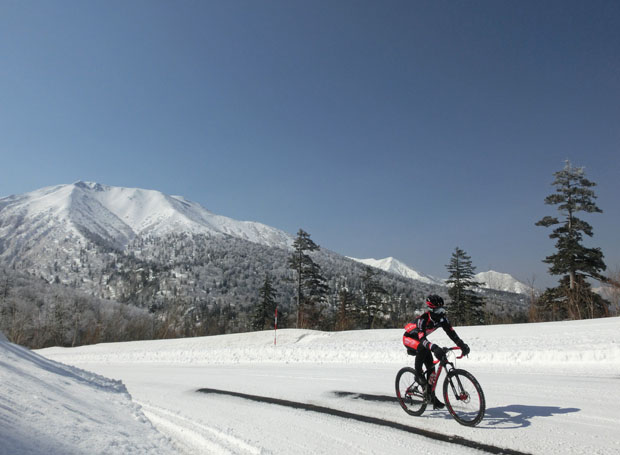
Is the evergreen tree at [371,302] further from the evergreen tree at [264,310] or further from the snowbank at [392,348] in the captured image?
the snowbank at [392,348]

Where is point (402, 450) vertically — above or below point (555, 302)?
below

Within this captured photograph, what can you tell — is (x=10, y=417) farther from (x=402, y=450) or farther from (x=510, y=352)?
(x=510, y=352)

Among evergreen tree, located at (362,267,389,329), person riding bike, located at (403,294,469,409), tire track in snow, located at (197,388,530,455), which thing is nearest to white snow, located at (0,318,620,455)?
tire track in snow, located at (197,388,530,455)

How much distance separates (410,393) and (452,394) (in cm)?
73

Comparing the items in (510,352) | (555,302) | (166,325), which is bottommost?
(166,325)

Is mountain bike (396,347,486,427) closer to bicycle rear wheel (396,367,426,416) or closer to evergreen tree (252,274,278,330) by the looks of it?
bicycle rear wheel (396,367,426,416)

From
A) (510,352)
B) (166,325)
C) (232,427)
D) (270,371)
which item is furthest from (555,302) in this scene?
(166,325)

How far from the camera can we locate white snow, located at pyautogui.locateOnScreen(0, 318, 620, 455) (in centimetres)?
426

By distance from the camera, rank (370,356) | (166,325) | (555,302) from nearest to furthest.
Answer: (370,356), (555,302), (166,325)

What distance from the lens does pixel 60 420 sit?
4.12 m

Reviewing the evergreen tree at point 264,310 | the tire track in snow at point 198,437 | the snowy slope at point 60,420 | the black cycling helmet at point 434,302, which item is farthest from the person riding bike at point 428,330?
the evergreen tree at point 264,310

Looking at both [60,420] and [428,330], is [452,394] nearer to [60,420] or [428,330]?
[428,330]

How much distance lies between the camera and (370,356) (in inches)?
558

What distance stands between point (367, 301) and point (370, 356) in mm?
32881
